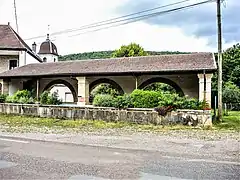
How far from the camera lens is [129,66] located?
25.9m

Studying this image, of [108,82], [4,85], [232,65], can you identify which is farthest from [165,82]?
[232,65]

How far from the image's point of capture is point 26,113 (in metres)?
22.5

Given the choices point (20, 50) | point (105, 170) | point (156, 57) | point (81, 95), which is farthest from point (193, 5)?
point (20, 50)

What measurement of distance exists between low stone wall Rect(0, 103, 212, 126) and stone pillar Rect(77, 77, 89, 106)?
524cm

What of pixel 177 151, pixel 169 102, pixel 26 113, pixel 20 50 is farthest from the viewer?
pixel 20 50

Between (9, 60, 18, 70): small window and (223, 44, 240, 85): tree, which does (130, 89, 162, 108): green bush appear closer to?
(9, 60, 18, 70): small window

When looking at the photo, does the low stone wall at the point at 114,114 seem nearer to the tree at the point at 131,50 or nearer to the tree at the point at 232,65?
the tree at the point at 131,50

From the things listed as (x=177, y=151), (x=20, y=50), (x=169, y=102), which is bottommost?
(x=177, y=151)

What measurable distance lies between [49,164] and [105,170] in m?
1.30

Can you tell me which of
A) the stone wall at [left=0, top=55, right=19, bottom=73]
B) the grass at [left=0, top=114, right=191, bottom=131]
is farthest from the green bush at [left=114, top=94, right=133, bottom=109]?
the stone wall at [left=0, top=55, right=19, bottom=73]

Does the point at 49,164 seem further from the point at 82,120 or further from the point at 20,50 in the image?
the point at 20,50

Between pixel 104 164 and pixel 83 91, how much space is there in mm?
19826

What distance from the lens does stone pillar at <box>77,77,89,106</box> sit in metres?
26.5

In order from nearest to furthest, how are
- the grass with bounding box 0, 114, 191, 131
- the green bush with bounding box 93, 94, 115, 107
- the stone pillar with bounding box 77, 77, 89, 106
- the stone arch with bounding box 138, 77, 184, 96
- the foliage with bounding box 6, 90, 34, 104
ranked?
the grass with bounding box 0, 114, 191, 131, the green bush with bounding box 93, 94, 115, 107, the foliage with bounding box 6, 90, 34, 104, the stone arch with bounding box 138, 77, 184, 96, the stone pillar with bounding box 77, 77, 89, 106
